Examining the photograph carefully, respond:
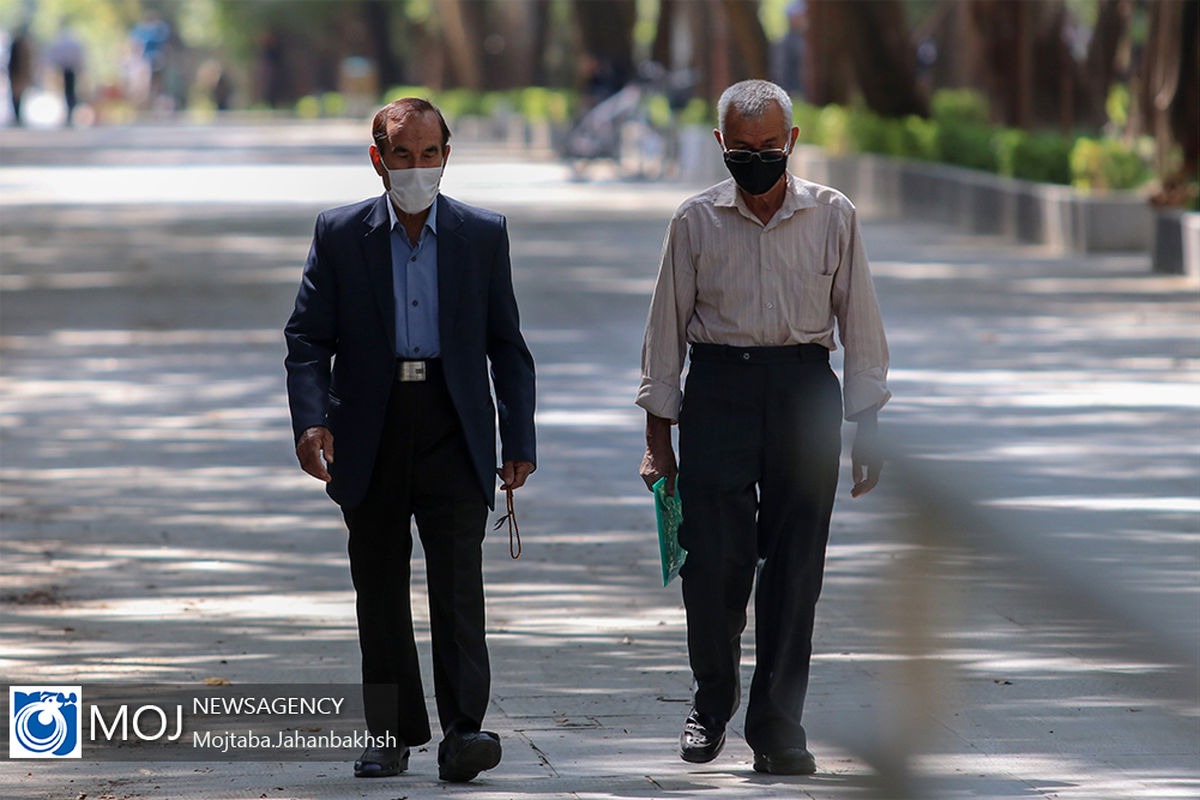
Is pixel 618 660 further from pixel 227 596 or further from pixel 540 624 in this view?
pixel 227 596

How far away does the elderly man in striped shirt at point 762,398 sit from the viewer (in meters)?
5.43

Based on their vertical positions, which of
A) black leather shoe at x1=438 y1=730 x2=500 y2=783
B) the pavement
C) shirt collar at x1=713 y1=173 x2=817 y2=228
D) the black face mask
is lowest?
the pavement

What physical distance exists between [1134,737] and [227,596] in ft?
10.9

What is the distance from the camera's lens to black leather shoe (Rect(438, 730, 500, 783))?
531 cm

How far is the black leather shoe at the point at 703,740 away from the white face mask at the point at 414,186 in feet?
4.52

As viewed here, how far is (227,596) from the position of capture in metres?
7.87

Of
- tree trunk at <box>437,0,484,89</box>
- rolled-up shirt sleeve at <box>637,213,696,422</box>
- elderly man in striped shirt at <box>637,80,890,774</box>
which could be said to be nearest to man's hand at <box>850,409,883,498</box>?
elderly man in striped shirt at <box>637,80,890,774</box>

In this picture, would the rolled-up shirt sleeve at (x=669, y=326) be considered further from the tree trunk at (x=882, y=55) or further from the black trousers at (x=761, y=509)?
the tree trunk at (x=882, y=55)

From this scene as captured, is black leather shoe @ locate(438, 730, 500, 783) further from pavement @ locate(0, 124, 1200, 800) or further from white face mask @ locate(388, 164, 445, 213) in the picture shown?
white face mask @ locate(388, 164, 445, 213)

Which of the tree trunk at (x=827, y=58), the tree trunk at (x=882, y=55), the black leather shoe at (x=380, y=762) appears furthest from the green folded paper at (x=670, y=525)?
the tree trunk at (x=827, y=58)

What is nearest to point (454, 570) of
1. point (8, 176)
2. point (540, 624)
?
point (540, 624)

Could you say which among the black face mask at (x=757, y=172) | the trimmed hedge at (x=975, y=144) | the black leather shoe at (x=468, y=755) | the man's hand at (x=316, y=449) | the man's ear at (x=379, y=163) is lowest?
the black leather shoe at (x=468, y=755)

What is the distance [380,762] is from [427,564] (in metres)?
0.47

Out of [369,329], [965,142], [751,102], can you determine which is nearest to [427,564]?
[369,329]
